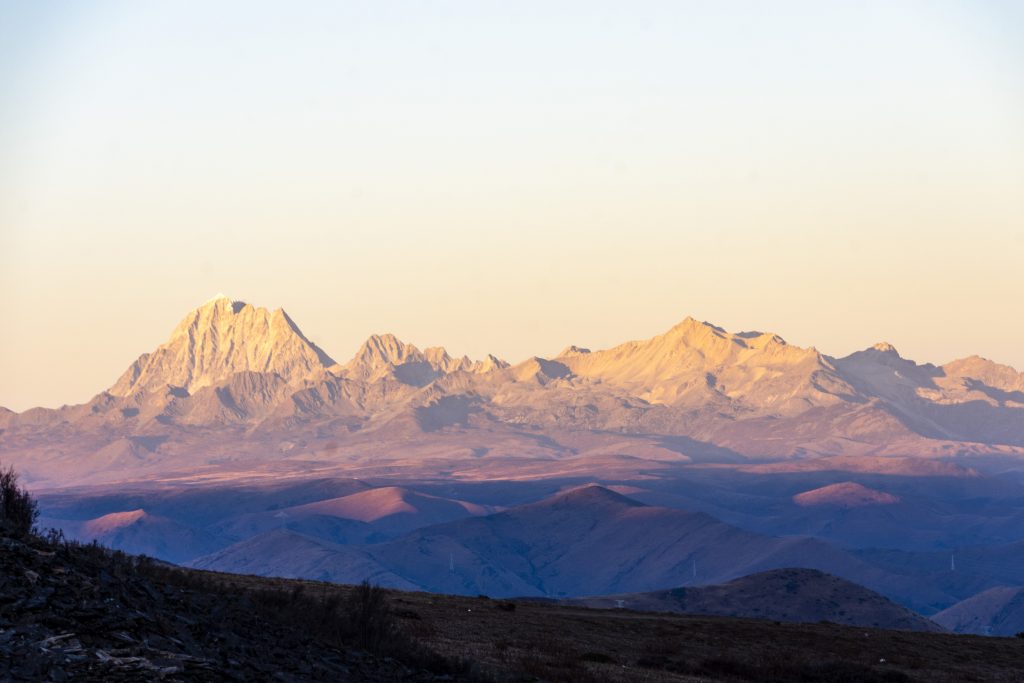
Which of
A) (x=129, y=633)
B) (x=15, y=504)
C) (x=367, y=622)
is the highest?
(x=15, y=504)

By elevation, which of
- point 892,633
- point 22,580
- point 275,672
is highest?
point 22,580

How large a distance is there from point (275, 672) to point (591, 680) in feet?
39.2

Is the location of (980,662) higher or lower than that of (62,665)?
lower

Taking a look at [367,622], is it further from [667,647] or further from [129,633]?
[667,647]

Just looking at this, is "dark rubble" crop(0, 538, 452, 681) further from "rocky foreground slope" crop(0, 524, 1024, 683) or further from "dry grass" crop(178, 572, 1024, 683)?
"dry grass" crop(178, 572, 1024, 683)

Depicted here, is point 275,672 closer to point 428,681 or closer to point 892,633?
point 428,681

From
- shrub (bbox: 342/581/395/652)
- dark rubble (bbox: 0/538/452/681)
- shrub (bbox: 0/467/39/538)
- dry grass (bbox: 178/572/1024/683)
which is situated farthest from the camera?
dry grass (bbox: 178/572/1024/683)

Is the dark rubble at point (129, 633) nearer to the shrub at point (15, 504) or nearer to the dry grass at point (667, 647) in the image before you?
the shrub at point (15, 504)

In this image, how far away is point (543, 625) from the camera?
52.3 metres

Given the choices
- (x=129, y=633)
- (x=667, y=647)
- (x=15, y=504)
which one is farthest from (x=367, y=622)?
(x=667, y=647)

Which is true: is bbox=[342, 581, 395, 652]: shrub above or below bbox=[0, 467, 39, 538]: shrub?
below

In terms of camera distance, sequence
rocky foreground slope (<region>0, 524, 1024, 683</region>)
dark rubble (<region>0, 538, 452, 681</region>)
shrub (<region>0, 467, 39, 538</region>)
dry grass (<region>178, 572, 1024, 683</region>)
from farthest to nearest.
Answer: dry grass (<region>178, 572, 1024, 683</region>) → shrub (<region>0, 467, 39, 538</region>) → rocky foreground slope (<region>0, 524, 1024, 683</region>) → dark rubble (<region>0, 538, 452, 681</region>)

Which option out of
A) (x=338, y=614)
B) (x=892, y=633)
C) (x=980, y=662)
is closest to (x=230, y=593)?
(x=338, y=614)

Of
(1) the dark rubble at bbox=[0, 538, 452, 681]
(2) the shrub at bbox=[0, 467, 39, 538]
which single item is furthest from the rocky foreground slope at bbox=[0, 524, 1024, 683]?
(2) the shrub at bbox=[0, 467, 39, 538]
